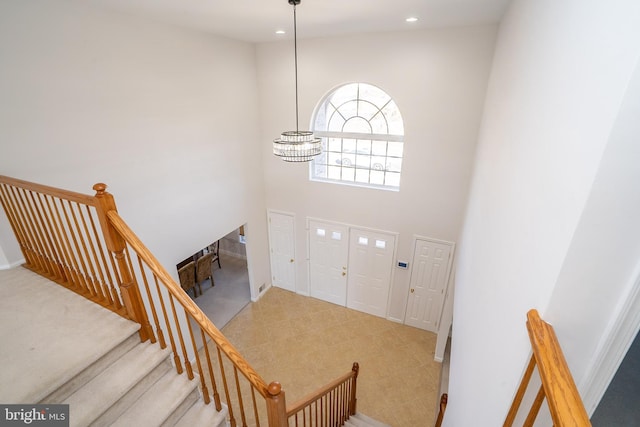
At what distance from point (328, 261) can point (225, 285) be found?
264 centimetres

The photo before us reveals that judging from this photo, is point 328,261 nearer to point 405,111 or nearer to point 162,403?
point 405,111

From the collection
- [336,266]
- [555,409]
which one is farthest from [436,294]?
[555,409]

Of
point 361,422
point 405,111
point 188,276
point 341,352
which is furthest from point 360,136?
point 188,276

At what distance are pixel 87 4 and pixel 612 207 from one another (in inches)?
169

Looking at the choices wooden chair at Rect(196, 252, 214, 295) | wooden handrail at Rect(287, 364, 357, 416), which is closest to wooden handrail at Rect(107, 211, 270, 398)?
wooden handrail at Rect(287, 364, 357, 416)

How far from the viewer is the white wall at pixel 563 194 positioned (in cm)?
79

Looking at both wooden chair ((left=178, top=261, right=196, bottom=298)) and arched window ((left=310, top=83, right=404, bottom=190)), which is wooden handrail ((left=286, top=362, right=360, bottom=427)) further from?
wooden chair ((left=178, top=261, right=196, bottom=298))

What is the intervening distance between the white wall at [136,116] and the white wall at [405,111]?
0.67 m

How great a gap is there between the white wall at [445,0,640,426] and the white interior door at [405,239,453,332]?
3329 millimetres

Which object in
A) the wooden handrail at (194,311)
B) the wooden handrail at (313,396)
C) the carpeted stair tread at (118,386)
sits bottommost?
the wooden handrail at (313,396)

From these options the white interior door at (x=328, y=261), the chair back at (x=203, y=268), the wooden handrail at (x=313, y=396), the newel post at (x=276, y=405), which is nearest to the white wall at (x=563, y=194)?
the newel post at (x=276, y=405)

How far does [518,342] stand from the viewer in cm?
117

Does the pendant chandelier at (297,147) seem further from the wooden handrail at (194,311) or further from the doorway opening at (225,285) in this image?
the doorway opening at (225,285)

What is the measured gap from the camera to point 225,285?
7.04 metres
